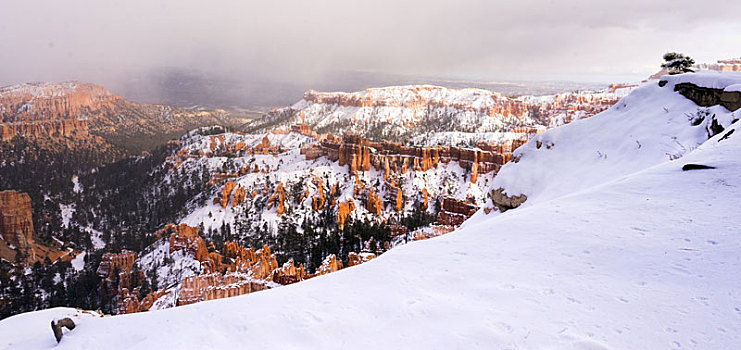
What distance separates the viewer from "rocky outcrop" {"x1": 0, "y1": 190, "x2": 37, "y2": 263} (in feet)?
185

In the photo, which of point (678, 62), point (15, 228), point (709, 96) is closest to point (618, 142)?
point (709, 96)

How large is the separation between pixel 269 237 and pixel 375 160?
135 ft

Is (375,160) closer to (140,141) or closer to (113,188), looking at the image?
(113,188)

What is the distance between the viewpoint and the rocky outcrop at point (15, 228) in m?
56.3

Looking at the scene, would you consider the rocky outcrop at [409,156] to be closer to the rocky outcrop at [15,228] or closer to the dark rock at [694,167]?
the rocky outcrop at [15,228]

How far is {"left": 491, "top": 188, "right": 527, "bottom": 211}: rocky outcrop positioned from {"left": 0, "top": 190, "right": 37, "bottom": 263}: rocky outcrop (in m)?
71.9

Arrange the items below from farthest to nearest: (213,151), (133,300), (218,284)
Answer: (213,151), (133,300), (218,284)

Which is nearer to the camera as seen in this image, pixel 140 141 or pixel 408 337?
pixel 408 337

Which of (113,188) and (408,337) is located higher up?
(408,337)

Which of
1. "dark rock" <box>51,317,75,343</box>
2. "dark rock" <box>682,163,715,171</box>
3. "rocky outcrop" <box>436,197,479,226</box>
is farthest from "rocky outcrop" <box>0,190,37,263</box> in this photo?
"dark rock" <box>682,163,715,171</box>

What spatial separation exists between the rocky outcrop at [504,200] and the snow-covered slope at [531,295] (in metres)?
10.9

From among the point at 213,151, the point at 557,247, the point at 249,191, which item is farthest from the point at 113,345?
the point at 213,151

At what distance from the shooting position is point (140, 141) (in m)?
188

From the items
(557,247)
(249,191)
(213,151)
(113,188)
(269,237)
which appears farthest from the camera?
(213,151)
